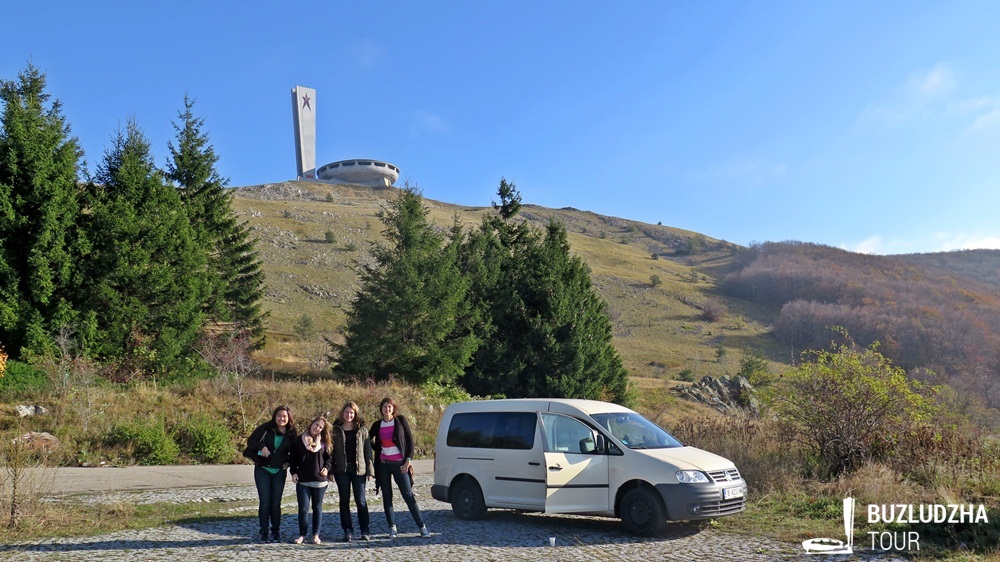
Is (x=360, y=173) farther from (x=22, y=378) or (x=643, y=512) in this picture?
(x=643, y=512)

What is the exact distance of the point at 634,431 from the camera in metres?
10.2

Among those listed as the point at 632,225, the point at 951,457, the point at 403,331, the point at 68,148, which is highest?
the point at 632,225

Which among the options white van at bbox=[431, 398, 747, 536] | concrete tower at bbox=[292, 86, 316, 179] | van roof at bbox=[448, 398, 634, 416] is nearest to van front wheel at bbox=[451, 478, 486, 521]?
white van at bbox=[431, 398, 747, 536]

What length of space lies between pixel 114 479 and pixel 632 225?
525 feet

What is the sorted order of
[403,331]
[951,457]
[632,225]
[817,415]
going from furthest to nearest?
[632,225] < [403,331] < [817,415] < [951,457]

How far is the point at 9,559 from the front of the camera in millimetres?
7301

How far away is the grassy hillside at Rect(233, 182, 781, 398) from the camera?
56.8 m

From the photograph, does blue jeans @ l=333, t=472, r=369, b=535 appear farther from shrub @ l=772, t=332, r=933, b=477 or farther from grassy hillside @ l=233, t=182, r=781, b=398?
grassy hillside @ l=233, t=182, r=781, b=398

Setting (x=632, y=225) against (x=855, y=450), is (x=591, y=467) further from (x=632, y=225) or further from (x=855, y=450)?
(x=632, y=225)

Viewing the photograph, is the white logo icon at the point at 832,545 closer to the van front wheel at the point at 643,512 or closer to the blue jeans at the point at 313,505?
the van front wheel at the point at 643,512

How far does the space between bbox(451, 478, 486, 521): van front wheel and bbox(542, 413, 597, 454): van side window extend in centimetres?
147

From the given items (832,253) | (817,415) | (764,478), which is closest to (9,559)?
(764,478)

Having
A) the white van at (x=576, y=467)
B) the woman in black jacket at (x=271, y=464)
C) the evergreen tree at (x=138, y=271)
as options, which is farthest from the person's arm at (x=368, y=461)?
the evergreen tree at (x=138, y=271)

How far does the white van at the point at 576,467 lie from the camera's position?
351 inches
